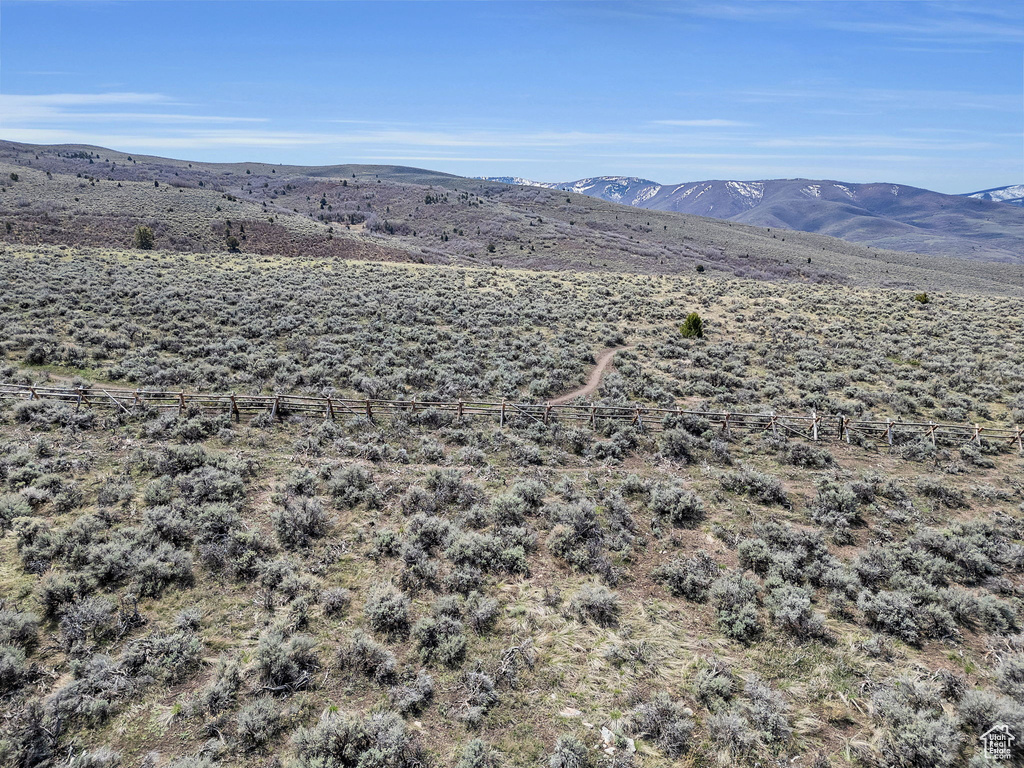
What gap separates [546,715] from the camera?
8.02 metres

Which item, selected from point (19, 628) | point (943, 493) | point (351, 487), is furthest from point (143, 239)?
point (943, 493)

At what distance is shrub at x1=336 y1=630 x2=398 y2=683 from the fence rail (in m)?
10.7

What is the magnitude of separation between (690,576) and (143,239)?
73.9 m

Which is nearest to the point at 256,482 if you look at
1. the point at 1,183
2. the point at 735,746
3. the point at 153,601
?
the point at 153,601

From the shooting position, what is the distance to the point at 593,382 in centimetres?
2492

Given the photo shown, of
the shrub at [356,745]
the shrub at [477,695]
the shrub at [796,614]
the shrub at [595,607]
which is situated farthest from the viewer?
the shrub at [595,607]

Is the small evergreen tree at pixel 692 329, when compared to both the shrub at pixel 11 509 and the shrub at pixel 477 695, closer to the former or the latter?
the shrub at pixel 477 695

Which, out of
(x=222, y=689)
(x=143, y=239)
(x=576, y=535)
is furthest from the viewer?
(x=143, y=239)

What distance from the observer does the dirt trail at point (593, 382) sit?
73.8 ft

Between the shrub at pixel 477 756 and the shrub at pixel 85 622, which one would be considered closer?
the shrub at pixel 477 756

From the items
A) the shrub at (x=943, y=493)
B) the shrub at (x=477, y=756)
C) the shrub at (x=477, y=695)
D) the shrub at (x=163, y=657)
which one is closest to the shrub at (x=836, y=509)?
the shrub at (x=943, y=493)

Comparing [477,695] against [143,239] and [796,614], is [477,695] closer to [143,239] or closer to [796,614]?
[796,614]

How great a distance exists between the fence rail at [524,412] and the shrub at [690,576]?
779 centimetres

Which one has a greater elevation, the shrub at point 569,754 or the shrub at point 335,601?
the shrub at point 335,601
